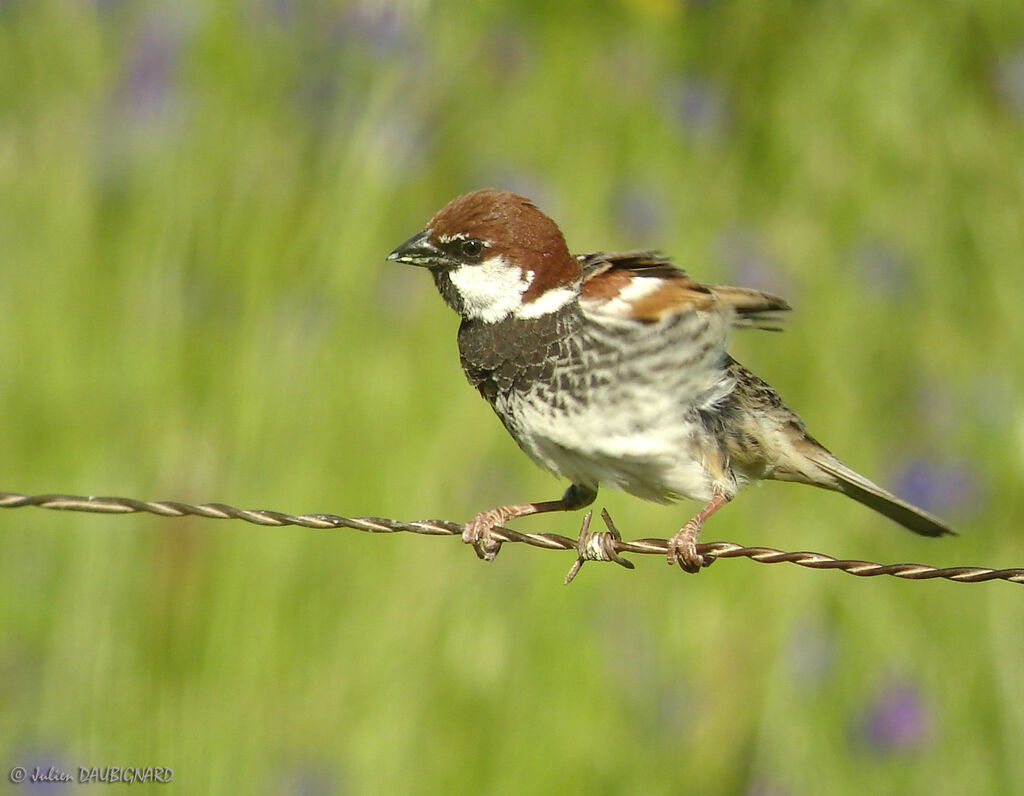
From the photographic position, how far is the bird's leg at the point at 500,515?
3.03 m

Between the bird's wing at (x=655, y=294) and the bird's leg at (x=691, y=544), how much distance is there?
1.41ft

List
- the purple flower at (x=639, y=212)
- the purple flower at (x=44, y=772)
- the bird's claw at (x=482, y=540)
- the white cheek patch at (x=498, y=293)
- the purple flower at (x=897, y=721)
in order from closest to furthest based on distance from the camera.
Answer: the white cheek patch at (x=498, y=293)
the bird's claw at (x=482, y=540)
the purple flower at (x=44, y=772)
the purple flower at (x=897, y=721)
the purple flower at (x=639, y=212)

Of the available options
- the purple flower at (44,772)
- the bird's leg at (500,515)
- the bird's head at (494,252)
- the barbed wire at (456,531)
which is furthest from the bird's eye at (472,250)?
the purple flower at (44,772)

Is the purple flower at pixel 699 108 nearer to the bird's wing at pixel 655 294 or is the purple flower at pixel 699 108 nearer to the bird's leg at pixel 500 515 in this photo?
the bird's wing at pixel 655 294

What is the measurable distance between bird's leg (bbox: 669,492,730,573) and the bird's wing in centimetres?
43

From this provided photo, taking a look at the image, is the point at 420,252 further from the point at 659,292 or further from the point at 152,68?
the point at 152,68

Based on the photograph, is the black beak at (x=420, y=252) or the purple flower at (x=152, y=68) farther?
the purple flower at (x=152, y=68)

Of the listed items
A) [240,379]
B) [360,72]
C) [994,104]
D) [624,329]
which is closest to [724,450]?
[624,329]

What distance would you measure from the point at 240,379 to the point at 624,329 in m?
1.17

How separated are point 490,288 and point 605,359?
35 cm

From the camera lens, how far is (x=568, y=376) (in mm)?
2787

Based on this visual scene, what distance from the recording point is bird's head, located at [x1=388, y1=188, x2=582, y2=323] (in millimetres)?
2914

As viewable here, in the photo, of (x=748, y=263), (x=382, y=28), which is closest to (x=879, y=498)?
(x=748, y=263)

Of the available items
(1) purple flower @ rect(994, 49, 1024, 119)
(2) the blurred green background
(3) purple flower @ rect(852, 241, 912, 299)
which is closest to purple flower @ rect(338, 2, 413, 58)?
(2) the blurred green background
